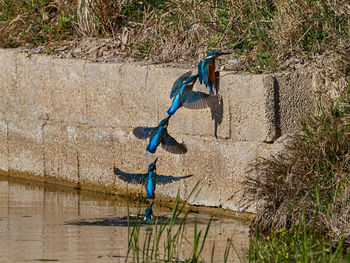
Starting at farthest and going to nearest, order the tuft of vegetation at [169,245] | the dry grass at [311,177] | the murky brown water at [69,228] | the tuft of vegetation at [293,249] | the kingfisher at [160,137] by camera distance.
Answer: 1. the kingfisher at [160,137]
2. the dry grass at [311,177]
3. the murky brown water at [69,228]
4. the tuft of vegetation at [169,245]
5. the tuft of vegetation at [293,249]

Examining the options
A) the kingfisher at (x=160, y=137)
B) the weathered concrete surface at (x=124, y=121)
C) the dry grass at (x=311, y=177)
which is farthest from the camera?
the kingfisher at (x=160, y=137)

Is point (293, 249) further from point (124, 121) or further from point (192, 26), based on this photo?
point (192, 26)

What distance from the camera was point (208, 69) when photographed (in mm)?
6262

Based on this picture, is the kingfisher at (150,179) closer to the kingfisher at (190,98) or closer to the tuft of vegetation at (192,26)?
the kingfisher at (190,98)

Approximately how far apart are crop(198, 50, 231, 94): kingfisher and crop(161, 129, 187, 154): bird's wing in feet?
1.58

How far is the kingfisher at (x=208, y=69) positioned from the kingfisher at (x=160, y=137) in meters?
0.39

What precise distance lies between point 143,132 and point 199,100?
51 centimetres

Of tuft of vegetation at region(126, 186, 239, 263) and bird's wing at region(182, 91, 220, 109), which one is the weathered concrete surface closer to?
bird's wing at region(182, 91, 220, 109)

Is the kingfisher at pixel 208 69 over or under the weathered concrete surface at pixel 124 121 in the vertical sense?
over

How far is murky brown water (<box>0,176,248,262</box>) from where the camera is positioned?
17.3 ft

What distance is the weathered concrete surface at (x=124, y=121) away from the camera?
616 cm

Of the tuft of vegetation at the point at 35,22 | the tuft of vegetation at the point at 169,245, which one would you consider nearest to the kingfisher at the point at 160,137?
the tuft of vegetation at the point at 169,245

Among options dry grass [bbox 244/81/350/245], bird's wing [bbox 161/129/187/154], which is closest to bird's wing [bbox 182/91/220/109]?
bird's wing [bbox 161/129/187/154]

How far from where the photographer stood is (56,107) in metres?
7.69
